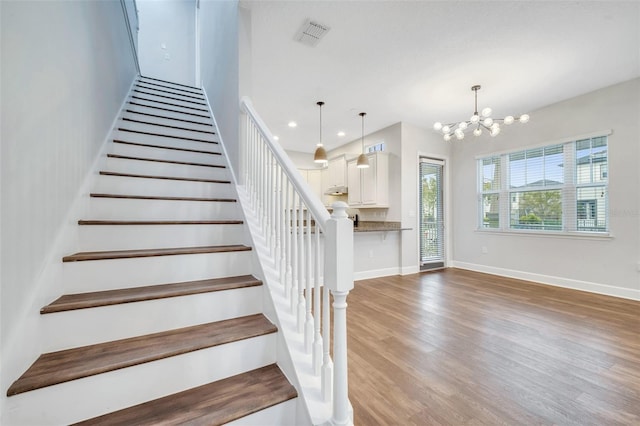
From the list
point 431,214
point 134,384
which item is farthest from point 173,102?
point 431,214

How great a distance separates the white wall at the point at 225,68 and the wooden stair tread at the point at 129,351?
141 cm

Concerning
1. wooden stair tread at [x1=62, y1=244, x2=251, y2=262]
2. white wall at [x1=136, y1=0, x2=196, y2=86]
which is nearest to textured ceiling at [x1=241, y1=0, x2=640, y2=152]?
wooden stair tread at [x1=62, y1=244, x2=251, y2=262]

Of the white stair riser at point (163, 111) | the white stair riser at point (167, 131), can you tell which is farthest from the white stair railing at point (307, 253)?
the white stair riser at point (163, 111)

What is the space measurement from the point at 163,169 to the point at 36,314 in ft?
4.99

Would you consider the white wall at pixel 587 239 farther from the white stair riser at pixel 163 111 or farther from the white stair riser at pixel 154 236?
the white stair riser at pixel 163 111

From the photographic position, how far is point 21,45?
0.97 m

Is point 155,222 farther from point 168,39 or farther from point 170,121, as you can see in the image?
point 168,39

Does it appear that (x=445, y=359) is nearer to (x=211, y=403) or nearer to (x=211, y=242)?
(x=211, y=403)

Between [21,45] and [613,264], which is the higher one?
[21,45]

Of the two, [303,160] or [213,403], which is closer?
[213,403]

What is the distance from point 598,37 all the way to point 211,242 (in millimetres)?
3997

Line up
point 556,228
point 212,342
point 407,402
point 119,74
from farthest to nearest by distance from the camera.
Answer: point 556,228 → point 119,74 → point 407,402 → point 212,342

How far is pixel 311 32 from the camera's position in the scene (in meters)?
2.54

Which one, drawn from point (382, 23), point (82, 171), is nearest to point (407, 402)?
point (82, 171)
